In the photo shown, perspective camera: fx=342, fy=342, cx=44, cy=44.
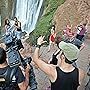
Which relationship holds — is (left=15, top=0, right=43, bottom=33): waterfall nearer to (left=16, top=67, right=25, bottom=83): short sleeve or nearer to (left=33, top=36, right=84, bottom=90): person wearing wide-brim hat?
(left=16, top=67, right=25, bottom=83): short sleeve

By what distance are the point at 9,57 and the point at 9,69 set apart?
2.39 ft

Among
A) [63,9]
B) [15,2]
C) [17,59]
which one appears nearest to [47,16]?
[63,9]

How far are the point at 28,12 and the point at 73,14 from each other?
12.7ft

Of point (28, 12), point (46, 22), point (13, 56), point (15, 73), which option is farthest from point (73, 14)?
point (15, 73)

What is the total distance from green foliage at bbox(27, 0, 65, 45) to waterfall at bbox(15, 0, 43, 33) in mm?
653

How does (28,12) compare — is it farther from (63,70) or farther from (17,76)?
(63,70)

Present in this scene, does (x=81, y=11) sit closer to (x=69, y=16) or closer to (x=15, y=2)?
(x=69, y=16)

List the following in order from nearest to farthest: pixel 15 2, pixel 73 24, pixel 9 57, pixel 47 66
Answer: pixel 47 66 < pixel 9 57 < pixel 73 24 < pixel 15 2

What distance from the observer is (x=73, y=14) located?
15641mm

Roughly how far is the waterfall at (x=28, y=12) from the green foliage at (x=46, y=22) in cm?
65

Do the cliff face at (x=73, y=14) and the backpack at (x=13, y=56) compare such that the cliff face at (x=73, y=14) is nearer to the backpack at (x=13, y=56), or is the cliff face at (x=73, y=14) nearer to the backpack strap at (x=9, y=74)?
the backpack at (x=13, y=56)

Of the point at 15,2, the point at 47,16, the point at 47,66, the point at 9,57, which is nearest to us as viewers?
the point at 47,66

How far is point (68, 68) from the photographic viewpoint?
5.00 meters

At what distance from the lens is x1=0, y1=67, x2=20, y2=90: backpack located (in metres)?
5.08
